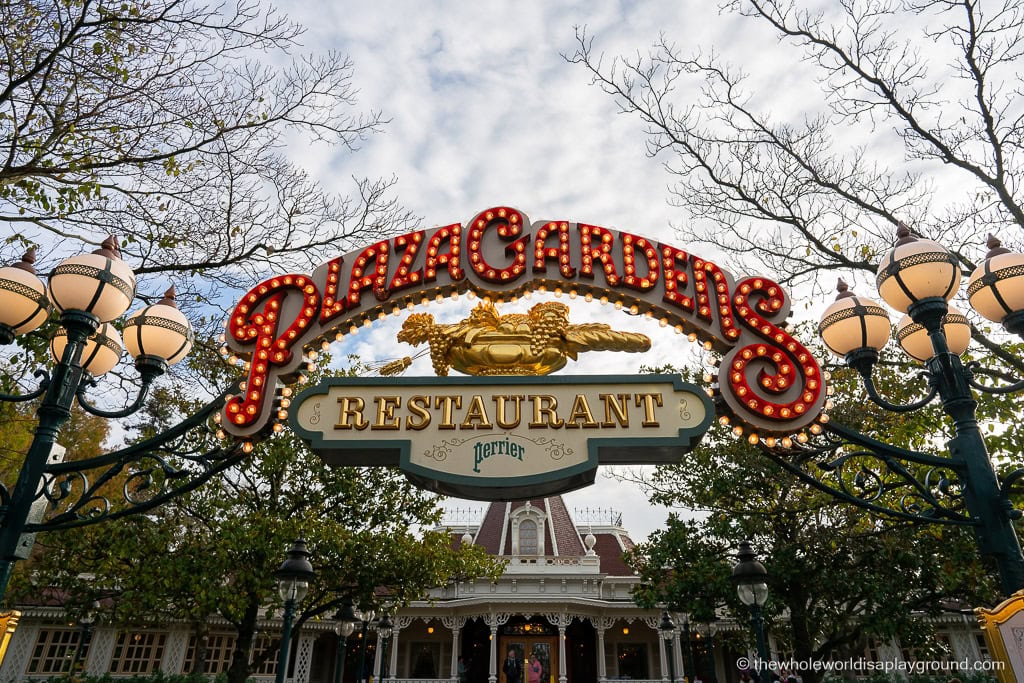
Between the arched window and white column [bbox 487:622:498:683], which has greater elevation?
the arched window

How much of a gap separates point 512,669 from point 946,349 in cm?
2158

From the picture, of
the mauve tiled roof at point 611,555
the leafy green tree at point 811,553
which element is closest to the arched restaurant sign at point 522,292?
the leafy green tree at point 811,553

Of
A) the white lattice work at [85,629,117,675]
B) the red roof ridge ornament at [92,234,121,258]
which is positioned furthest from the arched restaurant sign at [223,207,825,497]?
the white lattice work at [85,629,117,675]

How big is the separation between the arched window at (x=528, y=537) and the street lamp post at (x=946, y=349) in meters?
23.0

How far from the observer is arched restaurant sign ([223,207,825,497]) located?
532 cm

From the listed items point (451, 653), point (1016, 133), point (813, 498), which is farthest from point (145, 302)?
point (451, 653)

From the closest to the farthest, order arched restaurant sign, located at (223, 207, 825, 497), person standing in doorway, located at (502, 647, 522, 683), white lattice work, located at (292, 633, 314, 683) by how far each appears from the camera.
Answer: arched restaurant sign, located at (223, 207, 825, 497), person standing in doorway, located at (502, 647, 522, 683), white lattice work, located at (292, 633, 314, 683)

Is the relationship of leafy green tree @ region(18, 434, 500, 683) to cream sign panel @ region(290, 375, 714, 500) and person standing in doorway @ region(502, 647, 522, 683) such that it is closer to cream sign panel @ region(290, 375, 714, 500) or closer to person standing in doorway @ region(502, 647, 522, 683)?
person standing in doorway @ region(502, 647, 522, 683)

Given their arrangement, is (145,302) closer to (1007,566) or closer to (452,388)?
(452,388)

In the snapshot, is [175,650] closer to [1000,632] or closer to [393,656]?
[393,656]

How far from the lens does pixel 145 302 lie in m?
9.05

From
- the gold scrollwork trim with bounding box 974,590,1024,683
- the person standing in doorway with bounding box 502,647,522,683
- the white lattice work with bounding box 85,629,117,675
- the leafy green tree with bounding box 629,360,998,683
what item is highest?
the leafy green tree with bounding box 629,360,998,683

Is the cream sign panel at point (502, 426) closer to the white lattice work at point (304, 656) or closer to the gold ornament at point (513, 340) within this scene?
the gold ornament at point (513, 340)

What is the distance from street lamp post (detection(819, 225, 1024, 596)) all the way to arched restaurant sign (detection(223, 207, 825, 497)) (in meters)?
0.53
